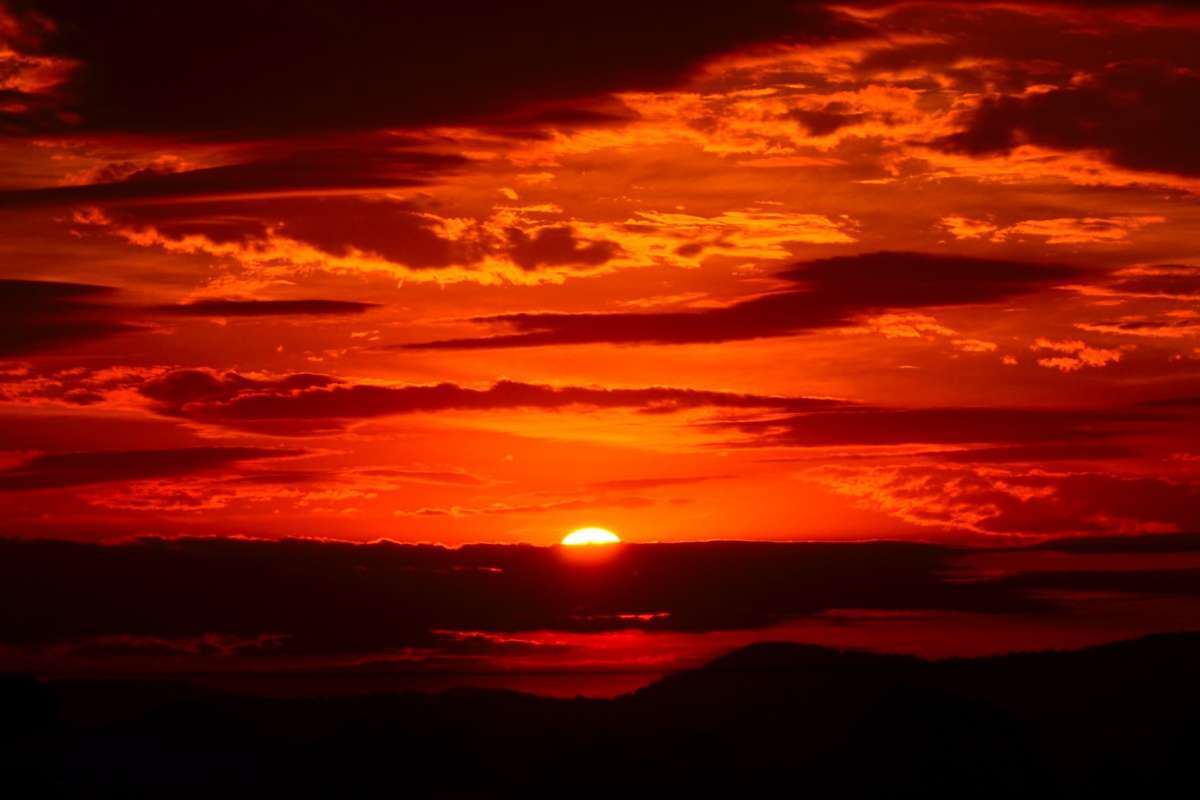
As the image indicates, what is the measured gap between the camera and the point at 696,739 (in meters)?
122

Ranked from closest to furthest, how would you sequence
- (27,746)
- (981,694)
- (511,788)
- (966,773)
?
(27,746)
(966,773)
(511,788)
(981,694)

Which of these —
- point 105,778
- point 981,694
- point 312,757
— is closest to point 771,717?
point 981,694

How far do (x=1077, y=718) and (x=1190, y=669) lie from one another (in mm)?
9988

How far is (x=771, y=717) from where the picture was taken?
411 feet

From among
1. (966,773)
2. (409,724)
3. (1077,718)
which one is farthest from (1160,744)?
(409,724)

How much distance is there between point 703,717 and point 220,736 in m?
39.6

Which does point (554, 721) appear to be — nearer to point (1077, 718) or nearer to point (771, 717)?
point (771, 717)

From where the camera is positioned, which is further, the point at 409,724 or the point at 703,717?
the point at 703,717

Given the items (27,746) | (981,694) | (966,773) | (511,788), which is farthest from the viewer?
(981,694)

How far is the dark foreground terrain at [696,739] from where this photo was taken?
104 m

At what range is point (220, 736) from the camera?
365 feet

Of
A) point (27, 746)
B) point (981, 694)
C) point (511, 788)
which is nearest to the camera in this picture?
point (27, 746)

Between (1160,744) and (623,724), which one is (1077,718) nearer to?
(1160,744)

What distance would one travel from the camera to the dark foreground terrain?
342 ft
